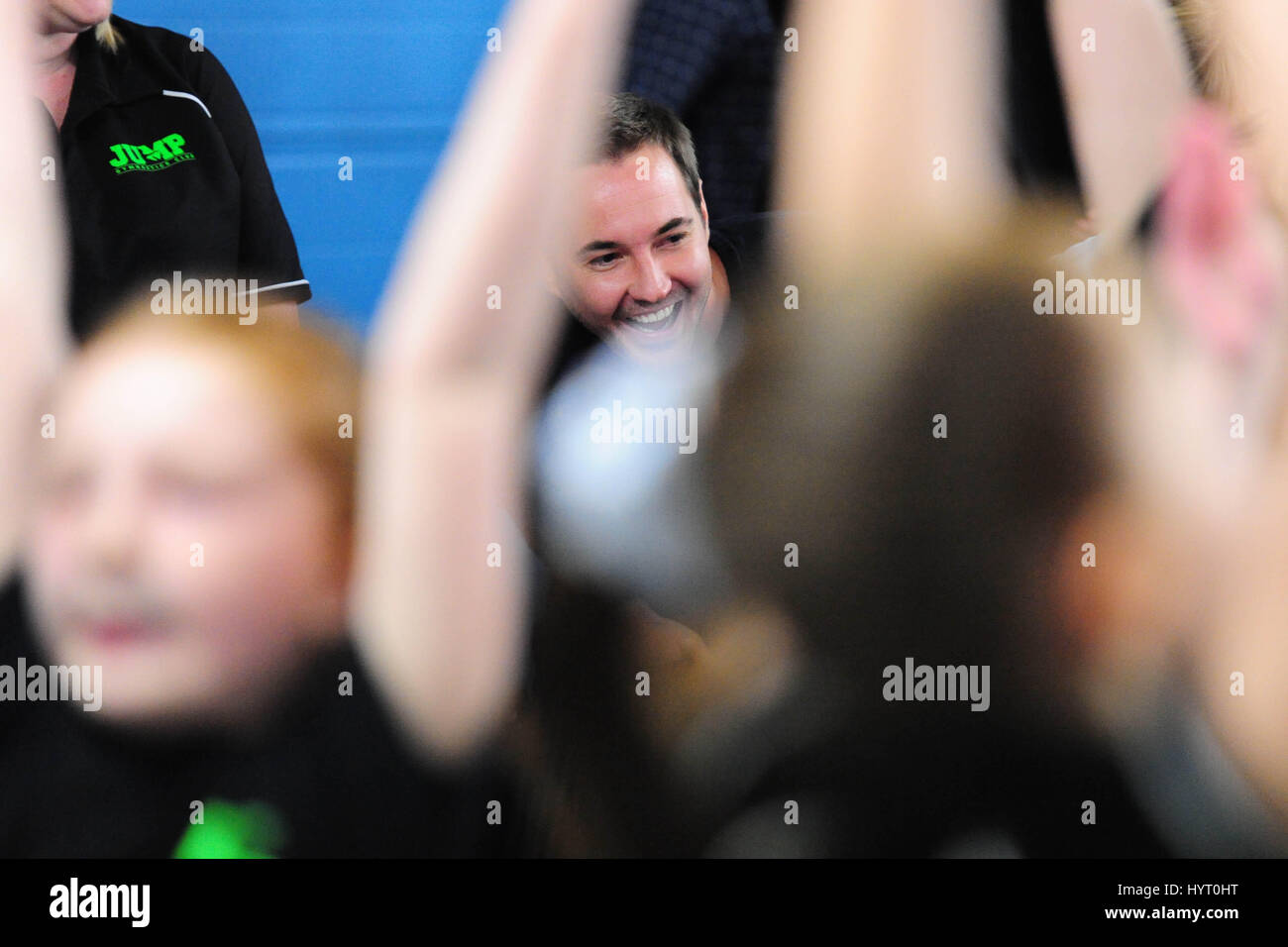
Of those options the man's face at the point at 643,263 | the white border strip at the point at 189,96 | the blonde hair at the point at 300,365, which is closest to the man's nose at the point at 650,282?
the man's face at the point at 643,263

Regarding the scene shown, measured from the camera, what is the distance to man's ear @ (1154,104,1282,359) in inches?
44.2

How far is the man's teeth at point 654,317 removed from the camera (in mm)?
1186

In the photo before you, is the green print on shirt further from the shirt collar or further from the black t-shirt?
the black t-shirt

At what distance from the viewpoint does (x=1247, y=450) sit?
1088mm

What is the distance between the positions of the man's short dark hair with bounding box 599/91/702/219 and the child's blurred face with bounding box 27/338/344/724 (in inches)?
16.0

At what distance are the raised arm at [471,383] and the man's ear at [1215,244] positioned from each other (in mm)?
546

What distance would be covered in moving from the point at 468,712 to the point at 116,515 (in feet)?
1.20

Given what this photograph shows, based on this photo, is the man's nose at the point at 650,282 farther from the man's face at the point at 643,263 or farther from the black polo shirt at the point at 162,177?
the black polo shirt at the point at 162,177

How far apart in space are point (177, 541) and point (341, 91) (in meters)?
0.45

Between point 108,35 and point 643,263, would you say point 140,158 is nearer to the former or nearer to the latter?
point 108,35

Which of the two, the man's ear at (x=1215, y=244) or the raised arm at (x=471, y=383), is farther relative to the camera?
the man's ear at (x=1215, y=244)
